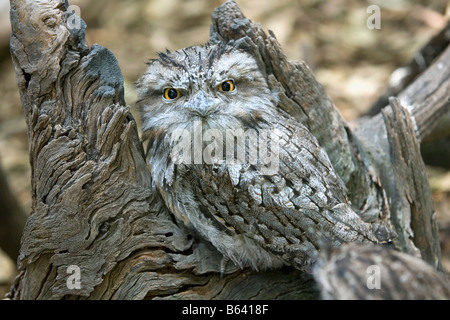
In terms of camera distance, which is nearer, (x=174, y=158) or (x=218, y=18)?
(x=174, y=158)

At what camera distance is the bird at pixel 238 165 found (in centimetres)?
250

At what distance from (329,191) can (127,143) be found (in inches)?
44.7

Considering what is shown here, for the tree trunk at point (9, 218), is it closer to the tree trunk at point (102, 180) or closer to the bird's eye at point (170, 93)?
the tree trunk at point (102, 180)

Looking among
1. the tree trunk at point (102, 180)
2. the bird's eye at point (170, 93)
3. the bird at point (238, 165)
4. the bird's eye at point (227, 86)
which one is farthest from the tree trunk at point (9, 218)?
the bird's eye at point (227, 86)

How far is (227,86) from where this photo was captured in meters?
2.53

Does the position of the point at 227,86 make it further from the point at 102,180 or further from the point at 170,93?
the point at 102,180

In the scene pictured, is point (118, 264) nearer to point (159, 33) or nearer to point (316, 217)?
point (316, 217)

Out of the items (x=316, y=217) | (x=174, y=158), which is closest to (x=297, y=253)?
(x=316, y=217)

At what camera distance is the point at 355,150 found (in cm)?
331

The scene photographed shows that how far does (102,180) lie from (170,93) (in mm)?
592

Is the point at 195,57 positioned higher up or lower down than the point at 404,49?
lower down

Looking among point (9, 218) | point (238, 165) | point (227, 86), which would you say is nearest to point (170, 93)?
point (227, 86)

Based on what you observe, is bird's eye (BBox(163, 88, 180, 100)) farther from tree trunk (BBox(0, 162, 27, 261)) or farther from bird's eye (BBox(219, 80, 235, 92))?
tree trunk (BBox(0, 162, 27, 261))

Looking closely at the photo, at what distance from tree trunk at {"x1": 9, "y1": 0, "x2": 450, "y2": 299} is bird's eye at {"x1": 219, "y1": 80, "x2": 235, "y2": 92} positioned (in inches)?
15.2
